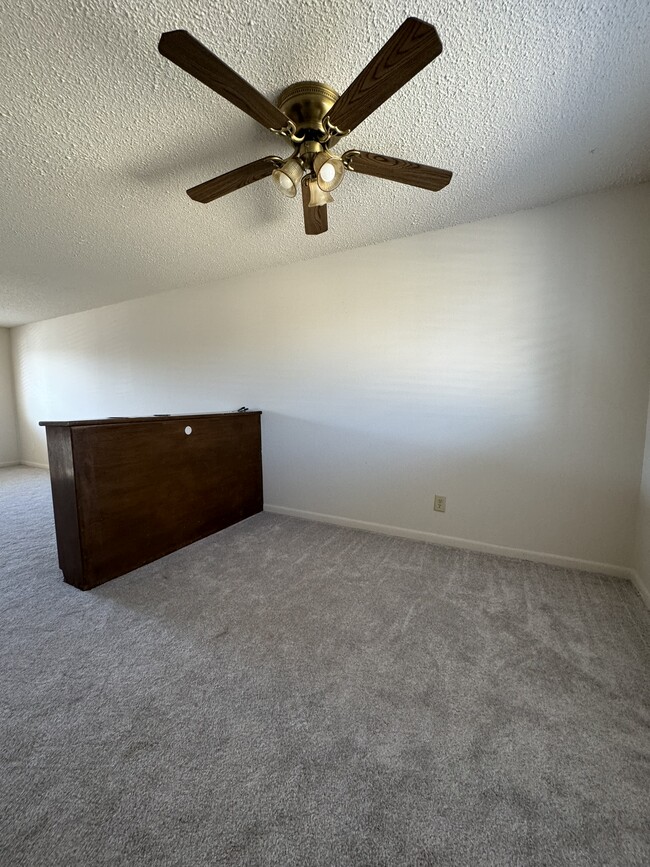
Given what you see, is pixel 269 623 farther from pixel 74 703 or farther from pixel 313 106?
pixel 313 106

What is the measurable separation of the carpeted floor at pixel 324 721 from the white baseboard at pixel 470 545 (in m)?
0.11

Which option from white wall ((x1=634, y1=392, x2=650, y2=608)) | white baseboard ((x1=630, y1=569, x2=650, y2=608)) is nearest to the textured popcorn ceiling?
white wall ((x1=634, y1=392, x2=650, y2=608))

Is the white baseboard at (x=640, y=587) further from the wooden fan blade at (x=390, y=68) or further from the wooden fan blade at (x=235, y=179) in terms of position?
the wooden fan blade at (x=235, y=179)

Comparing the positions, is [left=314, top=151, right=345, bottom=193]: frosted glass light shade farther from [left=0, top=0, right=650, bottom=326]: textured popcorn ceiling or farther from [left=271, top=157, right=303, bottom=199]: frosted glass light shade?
[left=0, top=0, right=650, bottom=326]: textured popcorn ceiling

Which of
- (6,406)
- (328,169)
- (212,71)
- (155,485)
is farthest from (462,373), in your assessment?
(6,406)

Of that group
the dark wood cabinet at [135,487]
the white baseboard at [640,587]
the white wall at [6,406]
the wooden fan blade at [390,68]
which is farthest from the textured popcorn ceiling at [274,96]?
the white wall at [6,406]

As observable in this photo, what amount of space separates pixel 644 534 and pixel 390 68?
2.31 metres

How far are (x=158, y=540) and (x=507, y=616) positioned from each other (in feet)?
6.58

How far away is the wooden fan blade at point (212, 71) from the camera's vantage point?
0.80 meters

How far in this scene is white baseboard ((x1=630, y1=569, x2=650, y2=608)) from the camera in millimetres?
1672

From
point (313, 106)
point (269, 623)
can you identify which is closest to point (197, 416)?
point (269, 623)

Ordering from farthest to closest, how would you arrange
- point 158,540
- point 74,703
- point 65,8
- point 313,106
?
point 158,540 < point 313,106 < point 74,703 < point 65,8

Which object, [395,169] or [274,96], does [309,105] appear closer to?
[274,96]

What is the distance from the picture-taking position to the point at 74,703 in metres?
1.12
